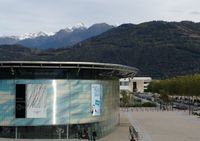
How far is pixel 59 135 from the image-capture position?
150 ft

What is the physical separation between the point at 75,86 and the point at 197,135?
14987mm

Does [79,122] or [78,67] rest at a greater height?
[78,67]

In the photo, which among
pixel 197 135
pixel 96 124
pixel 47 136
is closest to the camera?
pixel 47 136

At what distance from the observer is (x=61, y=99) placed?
4628 cm

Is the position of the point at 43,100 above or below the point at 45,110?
above

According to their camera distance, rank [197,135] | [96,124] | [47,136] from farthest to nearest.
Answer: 1. [197,135]
2. [96,124]
3. [47,136]

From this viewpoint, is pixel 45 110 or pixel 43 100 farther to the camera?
pixel 43 100

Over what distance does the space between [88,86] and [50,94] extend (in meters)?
3.95

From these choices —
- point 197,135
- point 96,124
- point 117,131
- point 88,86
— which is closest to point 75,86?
point 88,86

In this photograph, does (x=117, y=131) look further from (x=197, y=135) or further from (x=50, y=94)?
(x=50, y=94)

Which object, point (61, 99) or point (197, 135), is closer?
point (61, 99)

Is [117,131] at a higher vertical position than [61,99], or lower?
lower

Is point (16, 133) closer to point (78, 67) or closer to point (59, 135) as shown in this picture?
point (59, 135)

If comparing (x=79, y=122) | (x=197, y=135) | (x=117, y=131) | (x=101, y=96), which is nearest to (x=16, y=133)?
(x=79, y=122)
